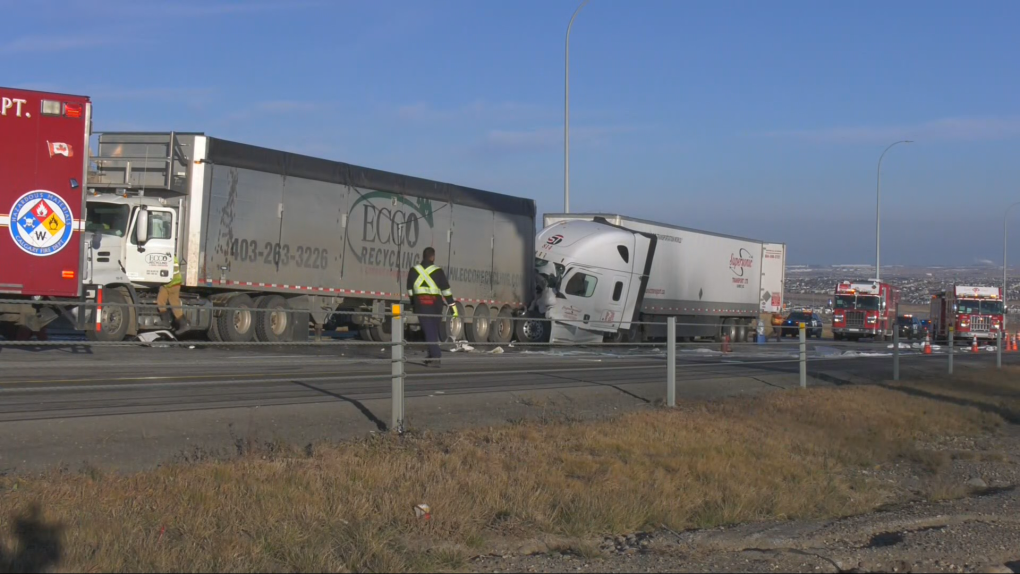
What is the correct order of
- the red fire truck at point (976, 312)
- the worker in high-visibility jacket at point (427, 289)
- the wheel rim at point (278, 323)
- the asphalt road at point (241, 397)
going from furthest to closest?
the red fire truck at point (976, 312) → the wheel rim at point (278, 323) → the worker in high-visibility jacket at point (427, 289) → the asphalt road at point (241, 397)

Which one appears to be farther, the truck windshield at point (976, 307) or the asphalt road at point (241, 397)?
the truck windshield at point (976, 307)

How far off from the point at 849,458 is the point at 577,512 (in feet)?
17.6

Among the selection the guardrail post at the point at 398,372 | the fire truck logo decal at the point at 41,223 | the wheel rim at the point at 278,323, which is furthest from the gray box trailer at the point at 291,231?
the guardrail post at the point at 398,372

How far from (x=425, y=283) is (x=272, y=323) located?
849 centimetres

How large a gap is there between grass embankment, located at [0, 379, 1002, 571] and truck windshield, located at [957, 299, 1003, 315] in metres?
46.0

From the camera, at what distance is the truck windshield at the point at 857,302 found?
5641 cm

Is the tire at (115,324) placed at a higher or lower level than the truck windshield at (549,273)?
lower

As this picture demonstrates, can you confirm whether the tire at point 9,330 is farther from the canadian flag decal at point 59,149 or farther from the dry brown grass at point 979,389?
the dry brown grass at point 979,389

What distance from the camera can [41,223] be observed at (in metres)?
18.3

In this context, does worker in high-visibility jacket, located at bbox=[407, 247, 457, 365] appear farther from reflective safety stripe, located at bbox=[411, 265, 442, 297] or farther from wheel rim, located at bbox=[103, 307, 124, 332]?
wheel rim, located at bbox=[103, 307, 124, 332]

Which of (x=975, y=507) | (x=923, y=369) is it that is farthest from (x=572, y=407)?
(x=923, y=369)

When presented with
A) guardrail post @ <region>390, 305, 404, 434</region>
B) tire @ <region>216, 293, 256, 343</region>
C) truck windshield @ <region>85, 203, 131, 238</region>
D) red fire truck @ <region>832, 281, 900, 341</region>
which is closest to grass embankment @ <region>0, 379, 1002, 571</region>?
guardrail post @ <region>390, 305, 404, 434</region>

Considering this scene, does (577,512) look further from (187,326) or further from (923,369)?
(923,369)

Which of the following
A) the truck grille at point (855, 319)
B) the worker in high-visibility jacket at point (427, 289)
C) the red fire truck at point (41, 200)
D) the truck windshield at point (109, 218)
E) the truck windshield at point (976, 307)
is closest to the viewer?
the worker in high-visibility jacket at point (427, 289)
